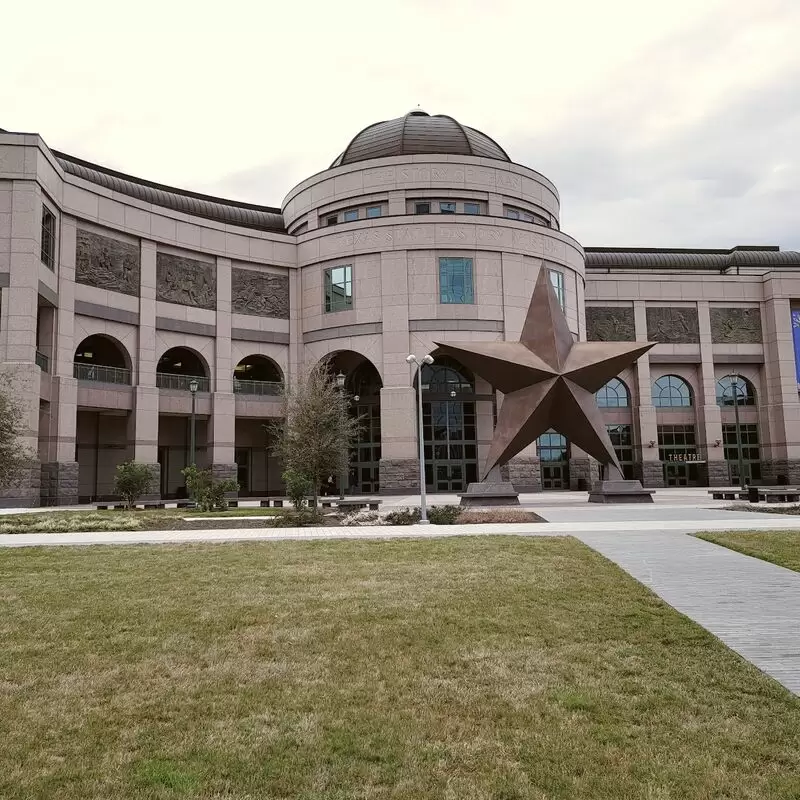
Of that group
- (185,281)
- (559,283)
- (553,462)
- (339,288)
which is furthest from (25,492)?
(559,283)

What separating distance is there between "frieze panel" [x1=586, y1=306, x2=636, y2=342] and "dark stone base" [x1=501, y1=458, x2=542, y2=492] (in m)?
15.2

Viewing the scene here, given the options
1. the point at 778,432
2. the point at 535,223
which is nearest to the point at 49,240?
the point at 535,223

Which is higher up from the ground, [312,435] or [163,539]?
[312,435]

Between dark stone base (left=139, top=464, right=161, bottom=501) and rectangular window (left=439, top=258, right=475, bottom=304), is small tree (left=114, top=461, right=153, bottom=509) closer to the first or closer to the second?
dark stone base (left=139, top=464, right=161, bottom=501)

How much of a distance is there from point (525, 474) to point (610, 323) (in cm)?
1761

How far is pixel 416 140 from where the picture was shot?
5262cm

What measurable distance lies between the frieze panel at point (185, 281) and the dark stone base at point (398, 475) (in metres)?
15.1

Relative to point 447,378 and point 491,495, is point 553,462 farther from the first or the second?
point 491,495

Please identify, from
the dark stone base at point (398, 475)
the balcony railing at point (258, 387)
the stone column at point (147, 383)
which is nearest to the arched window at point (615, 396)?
the dark stone base at point (398, 475)

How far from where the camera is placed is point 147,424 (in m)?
40.6

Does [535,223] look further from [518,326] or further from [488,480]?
[488,480]

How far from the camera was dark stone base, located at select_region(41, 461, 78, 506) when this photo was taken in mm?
34844

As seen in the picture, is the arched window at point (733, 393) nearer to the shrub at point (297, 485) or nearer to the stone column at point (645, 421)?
the stone column at point (645, 421)

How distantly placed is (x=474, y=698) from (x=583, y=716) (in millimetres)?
853
